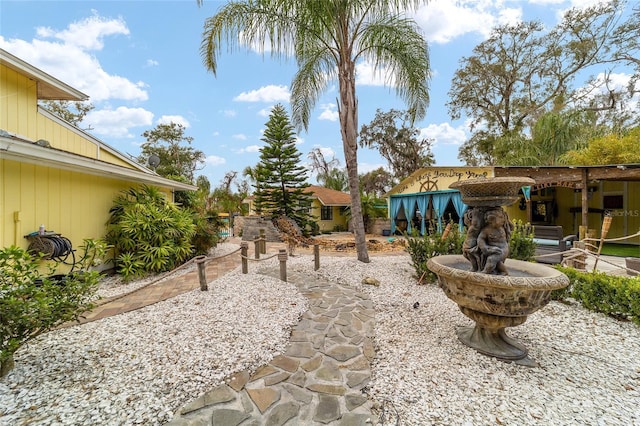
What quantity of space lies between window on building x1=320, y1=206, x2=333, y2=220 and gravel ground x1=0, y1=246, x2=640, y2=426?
15.2 m

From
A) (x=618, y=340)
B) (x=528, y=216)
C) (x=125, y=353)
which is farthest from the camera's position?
(x=528, y=216)

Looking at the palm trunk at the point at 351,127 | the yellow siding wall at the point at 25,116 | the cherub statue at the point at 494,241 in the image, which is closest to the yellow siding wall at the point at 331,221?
the palm trunk at the point at 351,127

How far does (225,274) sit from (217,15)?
606 centimetres

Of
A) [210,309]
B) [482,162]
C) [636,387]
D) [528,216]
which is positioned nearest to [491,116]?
[482,162]

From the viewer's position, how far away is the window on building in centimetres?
1953

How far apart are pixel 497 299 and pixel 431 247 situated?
3303mm

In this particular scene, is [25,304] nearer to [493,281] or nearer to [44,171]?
[44,171]

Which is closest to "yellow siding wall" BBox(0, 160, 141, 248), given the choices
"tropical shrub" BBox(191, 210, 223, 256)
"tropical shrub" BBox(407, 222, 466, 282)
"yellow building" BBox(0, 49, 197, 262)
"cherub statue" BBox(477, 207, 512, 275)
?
"yellow building" BBox(0, 49, 197, 262)

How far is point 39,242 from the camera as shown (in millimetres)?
4590

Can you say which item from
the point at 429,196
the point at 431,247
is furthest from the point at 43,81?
the point at 429,196

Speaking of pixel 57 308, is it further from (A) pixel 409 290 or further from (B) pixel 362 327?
(A) pixel 409 290

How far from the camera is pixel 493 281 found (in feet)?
8.50

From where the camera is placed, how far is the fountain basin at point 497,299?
8.43 feet

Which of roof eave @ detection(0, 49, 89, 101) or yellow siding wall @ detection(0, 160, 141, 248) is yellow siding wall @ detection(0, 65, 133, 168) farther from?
yellow siding wall @ detection(0, 160, 141, 248)
